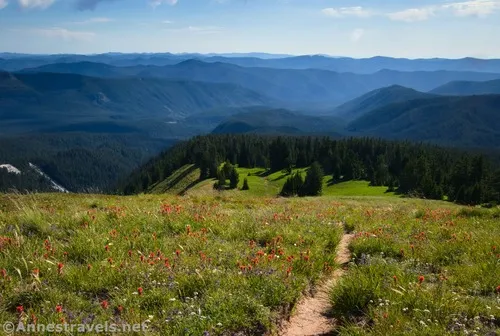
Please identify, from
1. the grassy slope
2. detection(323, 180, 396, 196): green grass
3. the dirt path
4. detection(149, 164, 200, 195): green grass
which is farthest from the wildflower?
detection(149, 164, 200, 195): green grass

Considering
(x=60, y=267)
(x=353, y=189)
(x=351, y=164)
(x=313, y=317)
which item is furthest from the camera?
(x=351, y=164)

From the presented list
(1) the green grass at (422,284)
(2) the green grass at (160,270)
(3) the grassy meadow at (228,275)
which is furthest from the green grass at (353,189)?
(2) the green grass at (160,270)

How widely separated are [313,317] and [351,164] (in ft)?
426

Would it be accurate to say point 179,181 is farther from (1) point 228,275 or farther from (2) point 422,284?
(2) point 422,284

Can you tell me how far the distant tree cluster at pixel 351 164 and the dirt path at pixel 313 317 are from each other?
81664mm

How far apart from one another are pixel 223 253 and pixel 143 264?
6.03ft

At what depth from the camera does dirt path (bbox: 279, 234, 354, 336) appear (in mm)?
6543

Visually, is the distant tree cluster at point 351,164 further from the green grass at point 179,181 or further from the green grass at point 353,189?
the green grass at point 179,181

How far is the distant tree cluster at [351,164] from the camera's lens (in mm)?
97625

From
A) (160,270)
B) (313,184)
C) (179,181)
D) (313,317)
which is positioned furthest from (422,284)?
(179,181)

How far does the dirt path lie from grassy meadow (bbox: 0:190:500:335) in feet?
0.64

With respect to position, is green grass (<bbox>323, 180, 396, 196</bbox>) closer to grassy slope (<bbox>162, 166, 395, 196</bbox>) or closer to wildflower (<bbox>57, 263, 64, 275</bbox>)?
grassy slope (<bbox>162, 166, 395, 196</bbox>)

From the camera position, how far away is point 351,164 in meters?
133

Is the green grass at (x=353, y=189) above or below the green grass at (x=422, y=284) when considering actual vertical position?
below
